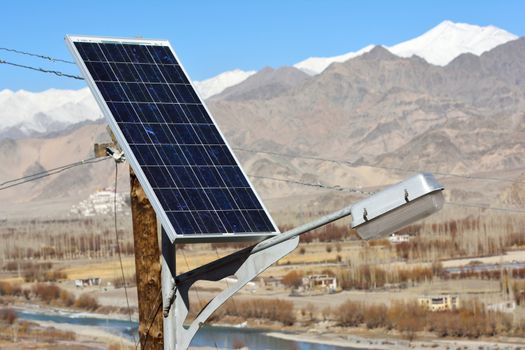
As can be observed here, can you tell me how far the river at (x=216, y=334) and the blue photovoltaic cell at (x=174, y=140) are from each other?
3084 cm

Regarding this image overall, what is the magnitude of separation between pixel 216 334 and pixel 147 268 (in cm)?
4100

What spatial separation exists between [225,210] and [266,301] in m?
51.8

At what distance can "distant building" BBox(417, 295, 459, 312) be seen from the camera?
182 feet

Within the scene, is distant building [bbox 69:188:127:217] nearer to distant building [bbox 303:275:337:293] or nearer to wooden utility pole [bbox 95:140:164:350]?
distant building [bbox 303:275:337:293]

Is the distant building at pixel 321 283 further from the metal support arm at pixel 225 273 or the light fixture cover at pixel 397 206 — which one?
the light fixture cover at pixel 397 206

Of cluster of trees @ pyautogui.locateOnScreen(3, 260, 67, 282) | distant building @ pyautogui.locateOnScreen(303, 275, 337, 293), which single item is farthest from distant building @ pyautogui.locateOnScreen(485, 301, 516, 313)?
cluster of trees @ pyautogui.locateOnScreen(3, 260, 67, 282)

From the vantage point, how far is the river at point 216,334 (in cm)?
4853

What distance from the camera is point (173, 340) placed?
10.5 meters

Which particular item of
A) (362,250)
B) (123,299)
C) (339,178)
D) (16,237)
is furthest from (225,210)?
(339,178)

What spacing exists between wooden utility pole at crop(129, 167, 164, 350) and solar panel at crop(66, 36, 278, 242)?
2.53 ft

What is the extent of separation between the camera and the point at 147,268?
36.7ft

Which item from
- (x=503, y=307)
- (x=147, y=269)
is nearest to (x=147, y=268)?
(x=147, y=269)

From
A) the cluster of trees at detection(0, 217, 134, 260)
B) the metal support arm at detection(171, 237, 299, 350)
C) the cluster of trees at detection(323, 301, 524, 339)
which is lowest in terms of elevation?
the cluster of trees at detection(323, 301, 524, 339)

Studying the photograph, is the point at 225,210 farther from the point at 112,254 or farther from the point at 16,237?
the point at 16,237
